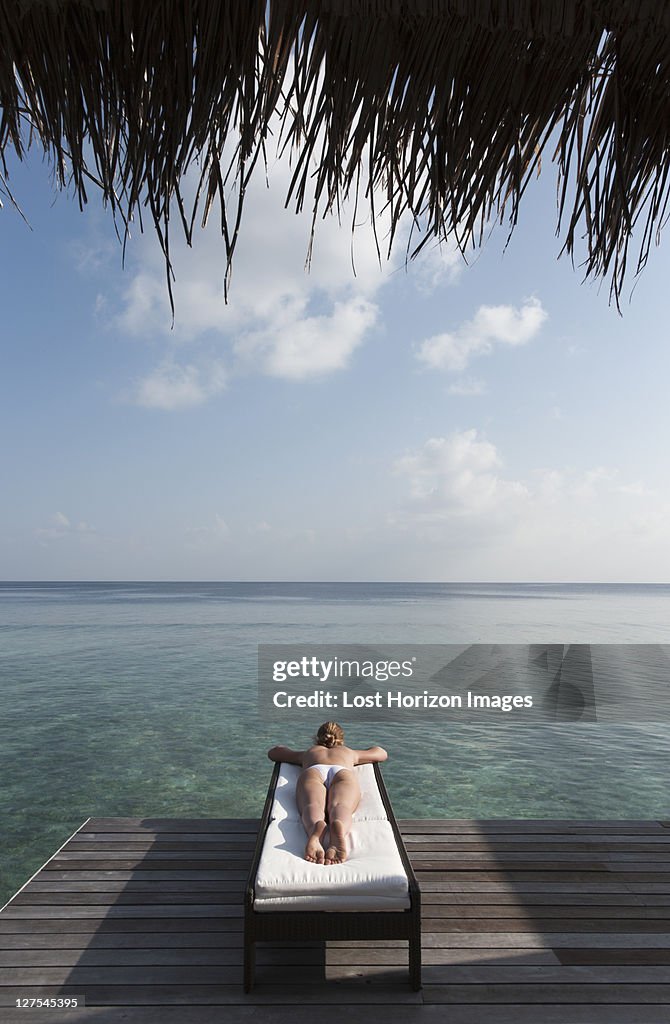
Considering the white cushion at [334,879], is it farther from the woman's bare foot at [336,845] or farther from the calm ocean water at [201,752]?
the calm ocean water at [201,752]

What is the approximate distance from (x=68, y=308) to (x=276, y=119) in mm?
30394

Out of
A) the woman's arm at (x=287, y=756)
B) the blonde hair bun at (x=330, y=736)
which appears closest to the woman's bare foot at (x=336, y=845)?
the woman's arm at (x=287, y=756)

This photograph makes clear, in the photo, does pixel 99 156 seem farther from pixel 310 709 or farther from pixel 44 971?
pixel 310 709

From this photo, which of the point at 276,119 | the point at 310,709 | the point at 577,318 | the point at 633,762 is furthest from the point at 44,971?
the point at 577,318

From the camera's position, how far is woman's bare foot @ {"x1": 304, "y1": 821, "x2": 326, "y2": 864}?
8.47 ft

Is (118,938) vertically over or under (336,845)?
under

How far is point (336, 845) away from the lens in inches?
Answer: 105

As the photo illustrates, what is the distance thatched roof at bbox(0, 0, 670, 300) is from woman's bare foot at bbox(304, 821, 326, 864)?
228cm

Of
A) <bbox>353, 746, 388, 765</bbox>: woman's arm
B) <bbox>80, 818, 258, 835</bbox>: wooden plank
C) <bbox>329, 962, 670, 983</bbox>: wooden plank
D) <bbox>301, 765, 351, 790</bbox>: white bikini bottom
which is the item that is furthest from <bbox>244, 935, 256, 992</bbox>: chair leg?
<bbox>80, 818, 258, 835</bbox>: wooden plank

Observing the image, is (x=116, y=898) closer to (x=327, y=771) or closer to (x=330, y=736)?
(x=327, y=771)

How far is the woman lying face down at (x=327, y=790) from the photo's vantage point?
2.67m

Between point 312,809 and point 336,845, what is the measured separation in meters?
0.33

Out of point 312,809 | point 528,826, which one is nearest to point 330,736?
point 312,809

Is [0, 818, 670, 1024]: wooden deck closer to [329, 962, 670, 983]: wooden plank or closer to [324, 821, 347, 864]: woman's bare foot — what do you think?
[329, 962, 670, 983]: wooden plank
